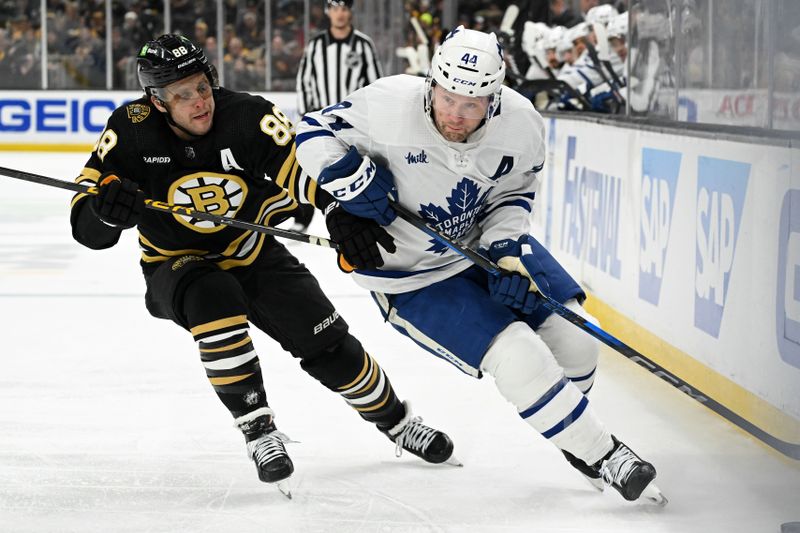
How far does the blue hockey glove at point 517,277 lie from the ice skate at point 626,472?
1.12 ft

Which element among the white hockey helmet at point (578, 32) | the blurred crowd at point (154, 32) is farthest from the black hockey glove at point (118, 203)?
the blurred crowd at point (154, 32)

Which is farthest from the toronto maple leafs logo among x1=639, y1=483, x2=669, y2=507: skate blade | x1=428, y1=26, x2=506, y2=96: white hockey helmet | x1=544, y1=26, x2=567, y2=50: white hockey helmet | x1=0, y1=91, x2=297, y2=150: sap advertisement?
x1=0, y1=91, x2=297, y2=150: sap advertisement

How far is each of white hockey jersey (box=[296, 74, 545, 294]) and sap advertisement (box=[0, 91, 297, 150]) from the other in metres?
9.55

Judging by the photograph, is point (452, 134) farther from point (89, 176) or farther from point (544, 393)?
point (89, 176)

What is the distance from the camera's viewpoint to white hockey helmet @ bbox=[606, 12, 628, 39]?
241 inches

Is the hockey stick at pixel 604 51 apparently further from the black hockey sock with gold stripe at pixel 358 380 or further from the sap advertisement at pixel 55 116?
the sap advertisement at pixel 55 116

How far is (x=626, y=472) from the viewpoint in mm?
2496

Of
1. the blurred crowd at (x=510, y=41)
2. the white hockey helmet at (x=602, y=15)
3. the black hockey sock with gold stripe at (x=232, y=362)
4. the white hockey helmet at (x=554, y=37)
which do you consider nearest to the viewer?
the black hockey sock with gold stripe at (x=232, y=362)

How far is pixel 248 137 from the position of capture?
2.79 metres

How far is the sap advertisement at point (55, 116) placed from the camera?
39.4 ft

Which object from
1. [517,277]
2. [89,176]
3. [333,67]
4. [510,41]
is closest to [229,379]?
[89,176]

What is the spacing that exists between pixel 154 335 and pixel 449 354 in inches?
85.3

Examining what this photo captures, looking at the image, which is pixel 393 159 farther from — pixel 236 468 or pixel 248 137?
pixel 236 468

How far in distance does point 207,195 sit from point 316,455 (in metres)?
0.69
